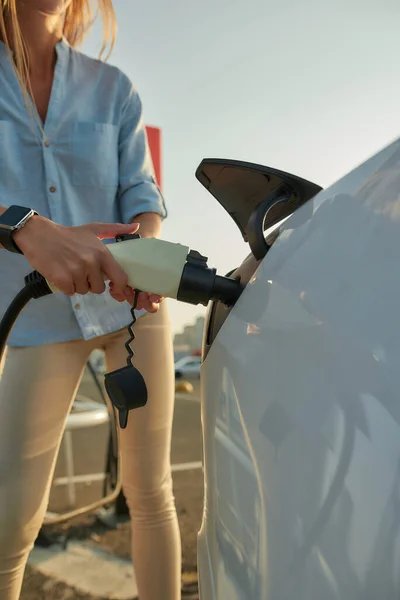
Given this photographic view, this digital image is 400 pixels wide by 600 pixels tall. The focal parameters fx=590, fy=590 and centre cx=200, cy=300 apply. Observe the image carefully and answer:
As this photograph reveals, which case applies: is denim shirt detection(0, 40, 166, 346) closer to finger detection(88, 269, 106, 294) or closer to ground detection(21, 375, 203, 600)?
finger detection(88, 269, 106, 294)

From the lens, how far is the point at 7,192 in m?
1.46

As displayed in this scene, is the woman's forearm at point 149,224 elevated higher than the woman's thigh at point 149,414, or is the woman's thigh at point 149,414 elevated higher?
the woman's forearm at point 149,224

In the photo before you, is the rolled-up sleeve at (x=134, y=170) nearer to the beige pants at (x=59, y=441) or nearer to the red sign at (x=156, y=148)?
the beige pants at (x=59, y=441)

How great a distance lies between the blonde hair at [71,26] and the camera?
4.73 ft

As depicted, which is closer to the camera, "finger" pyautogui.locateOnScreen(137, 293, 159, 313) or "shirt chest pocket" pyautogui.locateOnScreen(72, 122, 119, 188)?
"finger" pyautogui.locateOnScreen(137, 293, 159, 313)

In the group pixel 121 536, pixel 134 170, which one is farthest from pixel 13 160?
pixel 121 536

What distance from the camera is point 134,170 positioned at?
1.61 m

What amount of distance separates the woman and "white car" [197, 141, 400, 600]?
692 millimetres

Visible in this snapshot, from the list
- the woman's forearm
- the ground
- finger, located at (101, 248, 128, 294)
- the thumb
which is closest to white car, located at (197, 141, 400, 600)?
finger, located at (101, 248, 128, 294)

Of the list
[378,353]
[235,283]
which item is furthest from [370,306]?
[235,283]

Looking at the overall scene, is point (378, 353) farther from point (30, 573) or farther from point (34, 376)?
point (30, 573)

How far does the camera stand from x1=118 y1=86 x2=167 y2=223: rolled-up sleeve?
5.14ft

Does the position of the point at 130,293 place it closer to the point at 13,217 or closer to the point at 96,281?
the point at 96,281

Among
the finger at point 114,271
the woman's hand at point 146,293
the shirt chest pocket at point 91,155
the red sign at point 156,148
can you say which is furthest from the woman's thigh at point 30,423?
the red sign at point 156,148
